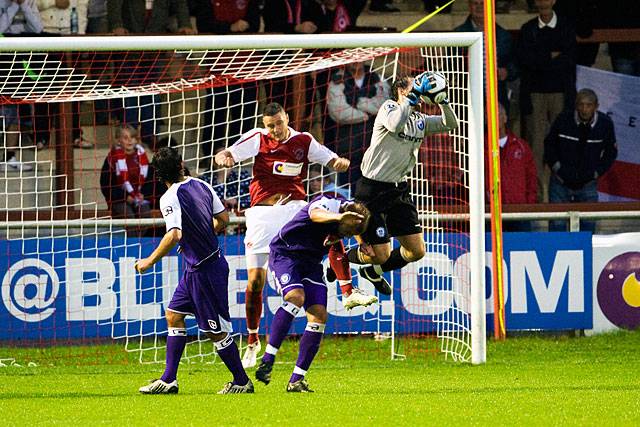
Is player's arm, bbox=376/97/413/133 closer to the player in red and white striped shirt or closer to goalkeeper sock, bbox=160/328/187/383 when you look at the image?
the player in red and white striped shirt

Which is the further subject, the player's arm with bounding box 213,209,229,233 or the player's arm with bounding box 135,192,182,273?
the player's arm with bounding box 213,209,229,233

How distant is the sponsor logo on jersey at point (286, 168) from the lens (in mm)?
12523

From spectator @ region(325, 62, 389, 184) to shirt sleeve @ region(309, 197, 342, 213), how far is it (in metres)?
5.18

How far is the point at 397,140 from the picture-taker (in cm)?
1211

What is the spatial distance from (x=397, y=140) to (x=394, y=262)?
1.27 metres

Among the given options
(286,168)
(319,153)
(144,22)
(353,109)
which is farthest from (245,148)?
(144,22)

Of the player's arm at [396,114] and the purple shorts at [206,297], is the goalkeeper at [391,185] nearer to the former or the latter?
the player's arm at [396,114]

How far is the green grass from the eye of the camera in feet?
28.7

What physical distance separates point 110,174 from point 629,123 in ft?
23.9

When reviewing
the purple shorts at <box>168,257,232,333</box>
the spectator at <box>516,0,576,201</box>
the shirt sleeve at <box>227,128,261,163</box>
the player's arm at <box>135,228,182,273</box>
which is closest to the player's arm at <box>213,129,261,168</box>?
the shirt sleeve at <box>227,128,261,163</box>

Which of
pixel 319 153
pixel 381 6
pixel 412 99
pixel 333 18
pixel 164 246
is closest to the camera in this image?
pixel 164 246

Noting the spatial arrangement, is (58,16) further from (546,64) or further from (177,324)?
(177,324)

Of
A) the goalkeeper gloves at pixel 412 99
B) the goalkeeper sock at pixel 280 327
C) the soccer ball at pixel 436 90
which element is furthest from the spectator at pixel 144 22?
the goalkeeper sock at pixel 280 327

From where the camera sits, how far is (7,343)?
14047 mm
